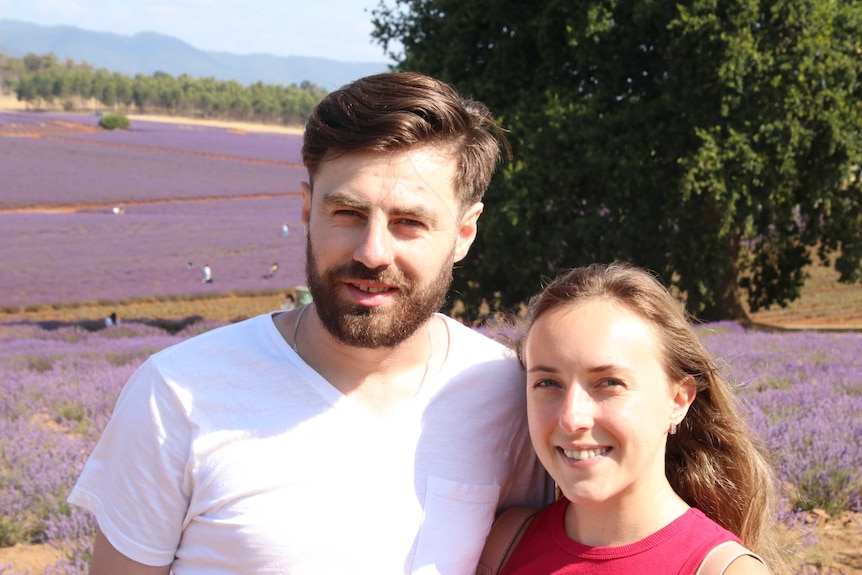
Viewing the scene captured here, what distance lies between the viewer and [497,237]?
15656 millimetres

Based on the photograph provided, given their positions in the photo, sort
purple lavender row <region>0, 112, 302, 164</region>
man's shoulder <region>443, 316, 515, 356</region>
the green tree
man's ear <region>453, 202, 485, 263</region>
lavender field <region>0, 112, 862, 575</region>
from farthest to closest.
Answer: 1. purple lavender row <region>0, 112, 302, 164</region>
2. the green tree
3. lavender field <region>0, 112, 862, 575</region>
4. man's shoulder <region>443, 316, 515, 356</region>
5. man's ear <region>453, 202, 485, 263</region>

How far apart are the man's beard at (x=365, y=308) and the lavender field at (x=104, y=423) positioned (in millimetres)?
1036

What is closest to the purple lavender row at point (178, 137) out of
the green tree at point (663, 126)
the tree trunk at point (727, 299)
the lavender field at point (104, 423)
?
the green tree at point (663, 126)

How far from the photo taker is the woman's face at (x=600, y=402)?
6.31ft

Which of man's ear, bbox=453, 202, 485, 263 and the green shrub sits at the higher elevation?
man's ear, bbox=453, 202, 485, 263

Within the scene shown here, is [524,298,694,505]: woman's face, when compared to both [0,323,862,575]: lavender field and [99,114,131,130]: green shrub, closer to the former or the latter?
[0,323,862,575]: lavender field

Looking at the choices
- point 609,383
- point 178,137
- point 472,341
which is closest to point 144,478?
point 472,341

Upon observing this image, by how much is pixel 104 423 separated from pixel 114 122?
45015 millimetres

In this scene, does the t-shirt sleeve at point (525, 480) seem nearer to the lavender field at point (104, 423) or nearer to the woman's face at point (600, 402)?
the woman's face at point (600, 402)

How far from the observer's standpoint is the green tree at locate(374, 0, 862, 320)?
13.9 metres

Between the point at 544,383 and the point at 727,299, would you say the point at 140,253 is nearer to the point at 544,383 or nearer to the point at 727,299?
the point at 727,299

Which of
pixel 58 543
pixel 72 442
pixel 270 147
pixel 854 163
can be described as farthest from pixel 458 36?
pixel 270 147

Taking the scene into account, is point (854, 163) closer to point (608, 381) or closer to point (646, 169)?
point (646, 169)

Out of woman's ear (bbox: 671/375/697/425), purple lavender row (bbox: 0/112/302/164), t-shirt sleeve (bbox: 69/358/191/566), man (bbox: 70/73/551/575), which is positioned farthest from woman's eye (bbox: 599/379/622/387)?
purple lavender row (bbox: 0/112/302/164)
